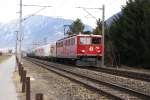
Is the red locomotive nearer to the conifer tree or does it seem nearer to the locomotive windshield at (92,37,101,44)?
the locomotive windshield at (92,37,101,44)

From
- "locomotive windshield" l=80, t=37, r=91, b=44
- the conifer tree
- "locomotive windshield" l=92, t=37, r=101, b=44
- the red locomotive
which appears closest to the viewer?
the conifer tree

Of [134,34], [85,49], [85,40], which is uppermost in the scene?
[134,34]

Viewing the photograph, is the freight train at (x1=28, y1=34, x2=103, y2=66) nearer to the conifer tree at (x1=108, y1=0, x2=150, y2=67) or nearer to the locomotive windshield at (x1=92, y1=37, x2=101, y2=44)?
the locomotive windshield at (x1=92, y1=37, x2=101, y2=44)

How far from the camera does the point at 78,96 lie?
18328mm

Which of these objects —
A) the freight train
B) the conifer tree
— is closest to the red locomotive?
the freight train

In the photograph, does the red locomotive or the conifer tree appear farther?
the red locomotive

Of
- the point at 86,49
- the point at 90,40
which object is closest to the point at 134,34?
the point at 90,40

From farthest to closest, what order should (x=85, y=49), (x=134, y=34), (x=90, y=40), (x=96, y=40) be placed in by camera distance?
(x=96, y=40) < (x=90, y=40) < (x=85, y=49) < (x=134, y=34)

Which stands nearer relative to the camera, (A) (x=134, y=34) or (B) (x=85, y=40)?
(A) (x=134, y=34)

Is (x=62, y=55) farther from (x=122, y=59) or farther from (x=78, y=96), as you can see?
(x=78, y=96)

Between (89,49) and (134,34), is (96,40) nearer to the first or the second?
(89,49)

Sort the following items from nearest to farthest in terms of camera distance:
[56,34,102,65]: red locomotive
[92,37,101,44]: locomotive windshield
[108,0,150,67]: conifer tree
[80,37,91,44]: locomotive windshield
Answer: [108,0,150,67]: conifer tree < [56,34,102,65]: red locomotive < [80,37,91,44]: locomotive windshield < [92,37,101,44]: locomotive windshield

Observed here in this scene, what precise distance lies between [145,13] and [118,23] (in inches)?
270

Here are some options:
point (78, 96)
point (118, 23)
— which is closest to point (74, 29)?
point (118, 23)
